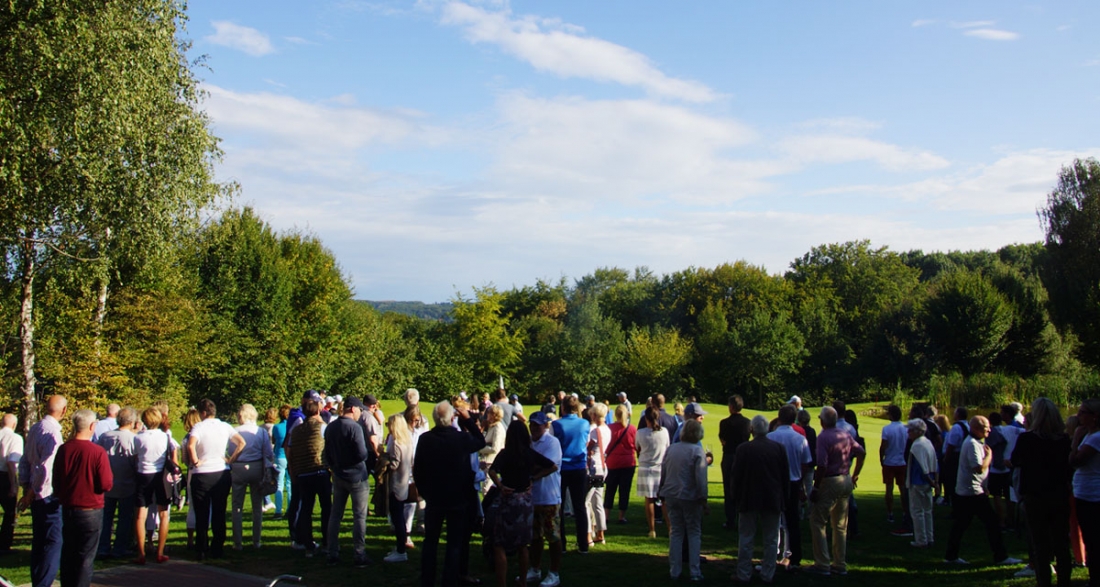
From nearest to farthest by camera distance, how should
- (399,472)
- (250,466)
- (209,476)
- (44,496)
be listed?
(44,496) < (209,476) < (399,472) < (250,466)

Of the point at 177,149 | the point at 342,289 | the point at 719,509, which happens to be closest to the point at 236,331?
the point at 342,289

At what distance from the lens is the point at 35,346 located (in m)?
25.7

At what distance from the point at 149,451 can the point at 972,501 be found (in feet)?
32.6

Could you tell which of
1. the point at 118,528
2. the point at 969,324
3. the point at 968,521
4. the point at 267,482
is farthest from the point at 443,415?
the point at 969,324

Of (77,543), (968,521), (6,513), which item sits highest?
(77,543)

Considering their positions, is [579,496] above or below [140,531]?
above

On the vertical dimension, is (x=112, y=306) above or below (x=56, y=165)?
below

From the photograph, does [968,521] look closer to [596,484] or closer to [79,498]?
[596,484]

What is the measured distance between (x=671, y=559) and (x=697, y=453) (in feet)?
4.15

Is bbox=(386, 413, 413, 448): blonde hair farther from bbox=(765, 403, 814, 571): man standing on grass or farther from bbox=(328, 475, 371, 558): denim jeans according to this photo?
bbox=(765, 403, 814, 571): man standing on grass

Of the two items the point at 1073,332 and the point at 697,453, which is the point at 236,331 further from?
the point at 1073,332

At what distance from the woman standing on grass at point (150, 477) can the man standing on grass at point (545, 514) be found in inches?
178

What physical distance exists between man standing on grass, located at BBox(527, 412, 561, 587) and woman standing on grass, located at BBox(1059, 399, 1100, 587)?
16.5ft

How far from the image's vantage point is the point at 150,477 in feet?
31.5
